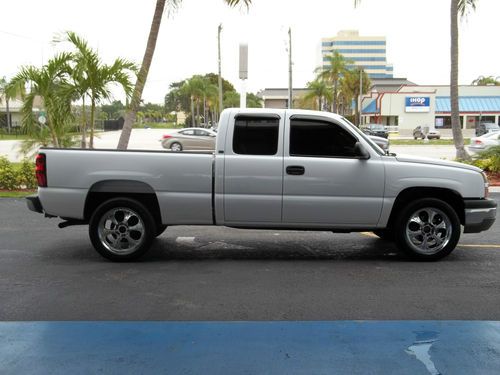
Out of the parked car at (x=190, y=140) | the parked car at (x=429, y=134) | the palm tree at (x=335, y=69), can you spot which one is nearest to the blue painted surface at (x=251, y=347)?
the parked car at (x=190, y=140)

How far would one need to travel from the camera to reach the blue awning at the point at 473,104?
2657 inches

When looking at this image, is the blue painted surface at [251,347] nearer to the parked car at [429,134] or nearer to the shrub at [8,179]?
the shrub at [8,179]

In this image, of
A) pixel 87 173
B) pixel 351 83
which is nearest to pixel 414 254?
pixel 87 173

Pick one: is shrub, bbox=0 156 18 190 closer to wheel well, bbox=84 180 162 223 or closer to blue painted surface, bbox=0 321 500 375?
wheel well, bbox=84 180 162 223

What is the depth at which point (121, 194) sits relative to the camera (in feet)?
22.0

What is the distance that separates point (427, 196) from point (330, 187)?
127 cm

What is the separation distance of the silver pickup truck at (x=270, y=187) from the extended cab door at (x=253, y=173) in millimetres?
12

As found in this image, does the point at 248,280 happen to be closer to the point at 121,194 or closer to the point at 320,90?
the point at 121,194

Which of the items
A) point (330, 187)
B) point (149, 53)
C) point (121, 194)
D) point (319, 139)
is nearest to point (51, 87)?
Result: point (149, 53)

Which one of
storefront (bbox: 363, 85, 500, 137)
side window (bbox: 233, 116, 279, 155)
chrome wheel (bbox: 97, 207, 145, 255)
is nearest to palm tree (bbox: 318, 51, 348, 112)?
storefront (bbox: 363, 85, 500, 137)

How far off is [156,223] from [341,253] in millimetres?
2511

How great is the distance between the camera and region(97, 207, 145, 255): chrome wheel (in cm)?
669

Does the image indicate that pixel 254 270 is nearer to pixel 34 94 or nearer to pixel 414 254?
pixel 414 254

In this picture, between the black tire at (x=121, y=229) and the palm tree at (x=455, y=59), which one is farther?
the palm tree at (x=455, y=59)
